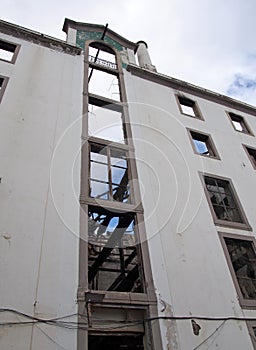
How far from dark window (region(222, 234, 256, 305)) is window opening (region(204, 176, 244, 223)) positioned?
121cm

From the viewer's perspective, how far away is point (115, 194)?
10.9 metres

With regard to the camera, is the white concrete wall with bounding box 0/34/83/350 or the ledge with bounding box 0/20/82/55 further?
the ledge with bounding box 0/20/82/55

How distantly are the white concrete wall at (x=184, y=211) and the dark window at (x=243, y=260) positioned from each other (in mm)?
392

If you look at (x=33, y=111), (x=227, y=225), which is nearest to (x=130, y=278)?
(x=227, y=225)

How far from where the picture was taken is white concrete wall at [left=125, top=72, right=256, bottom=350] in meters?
8.23

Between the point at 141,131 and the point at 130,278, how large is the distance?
660 cm

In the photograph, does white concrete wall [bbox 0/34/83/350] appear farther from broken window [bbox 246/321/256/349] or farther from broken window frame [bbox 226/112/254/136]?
broken window frame [bbox 226/112/254/136]

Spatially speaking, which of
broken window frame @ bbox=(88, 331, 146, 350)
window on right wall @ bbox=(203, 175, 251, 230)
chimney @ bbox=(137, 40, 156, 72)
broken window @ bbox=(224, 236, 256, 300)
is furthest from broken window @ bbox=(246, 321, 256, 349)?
chimney @ bbox=(137, 40, 156, 72)

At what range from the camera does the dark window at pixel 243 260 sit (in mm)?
10409

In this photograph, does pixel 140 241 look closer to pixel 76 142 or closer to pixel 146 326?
pixel 146 326

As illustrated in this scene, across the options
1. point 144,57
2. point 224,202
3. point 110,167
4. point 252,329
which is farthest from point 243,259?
point 144,57

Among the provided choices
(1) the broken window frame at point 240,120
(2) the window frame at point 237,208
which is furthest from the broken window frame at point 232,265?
(1) the broken window frame at point 240,120

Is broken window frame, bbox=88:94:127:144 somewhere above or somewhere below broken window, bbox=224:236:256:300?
above

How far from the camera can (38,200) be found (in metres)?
8.82
